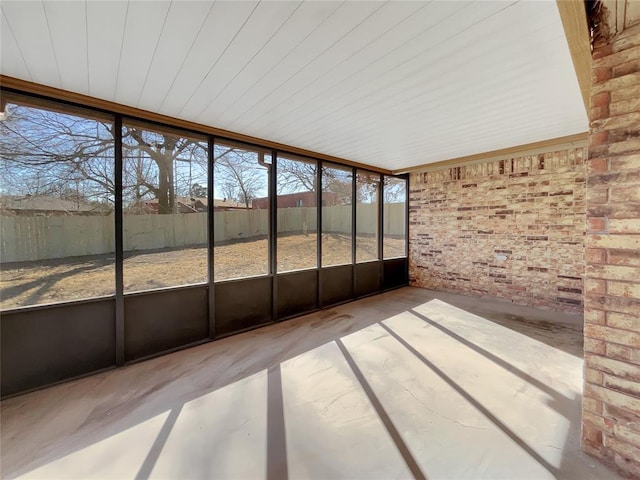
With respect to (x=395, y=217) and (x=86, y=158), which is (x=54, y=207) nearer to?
(x=86, y=158)

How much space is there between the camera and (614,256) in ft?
4.84

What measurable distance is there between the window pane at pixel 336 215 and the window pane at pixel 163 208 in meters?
1.99

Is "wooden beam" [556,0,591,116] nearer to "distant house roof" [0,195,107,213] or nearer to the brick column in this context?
the brick column

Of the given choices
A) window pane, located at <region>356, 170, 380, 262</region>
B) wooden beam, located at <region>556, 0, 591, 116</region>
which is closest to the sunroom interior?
wooden beam, located at <region>556, 0, 591, 116</region>

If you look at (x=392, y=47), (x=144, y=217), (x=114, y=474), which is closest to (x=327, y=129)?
(x=392, y=47)

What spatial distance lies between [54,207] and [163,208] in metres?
0.86

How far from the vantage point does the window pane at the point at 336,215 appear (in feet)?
15.3

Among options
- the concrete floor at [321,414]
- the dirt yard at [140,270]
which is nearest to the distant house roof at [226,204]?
the dirt yard at [140,270]

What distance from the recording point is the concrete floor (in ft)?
5.24

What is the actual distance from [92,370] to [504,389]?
367 cm

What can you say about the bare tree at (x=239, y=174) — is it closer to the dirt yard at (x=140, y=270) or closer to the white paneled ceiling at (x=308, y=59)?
the white paneled ceiling at (x=308, y=59)

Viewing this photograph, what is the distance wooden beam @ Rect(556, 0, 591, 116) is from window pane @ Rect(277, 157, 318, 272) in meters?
3.15

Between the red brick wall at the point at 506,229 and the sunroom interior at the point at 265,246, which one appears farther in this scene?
the red brick wall at the point at 506,229

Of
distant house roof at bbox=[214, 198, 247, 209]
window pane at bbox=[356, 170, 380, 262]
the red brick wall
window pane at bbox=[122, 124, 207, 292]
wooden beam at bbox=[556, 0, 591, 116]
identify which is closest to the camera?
wooden beam at bbox=[556, 0, 591, 116]
